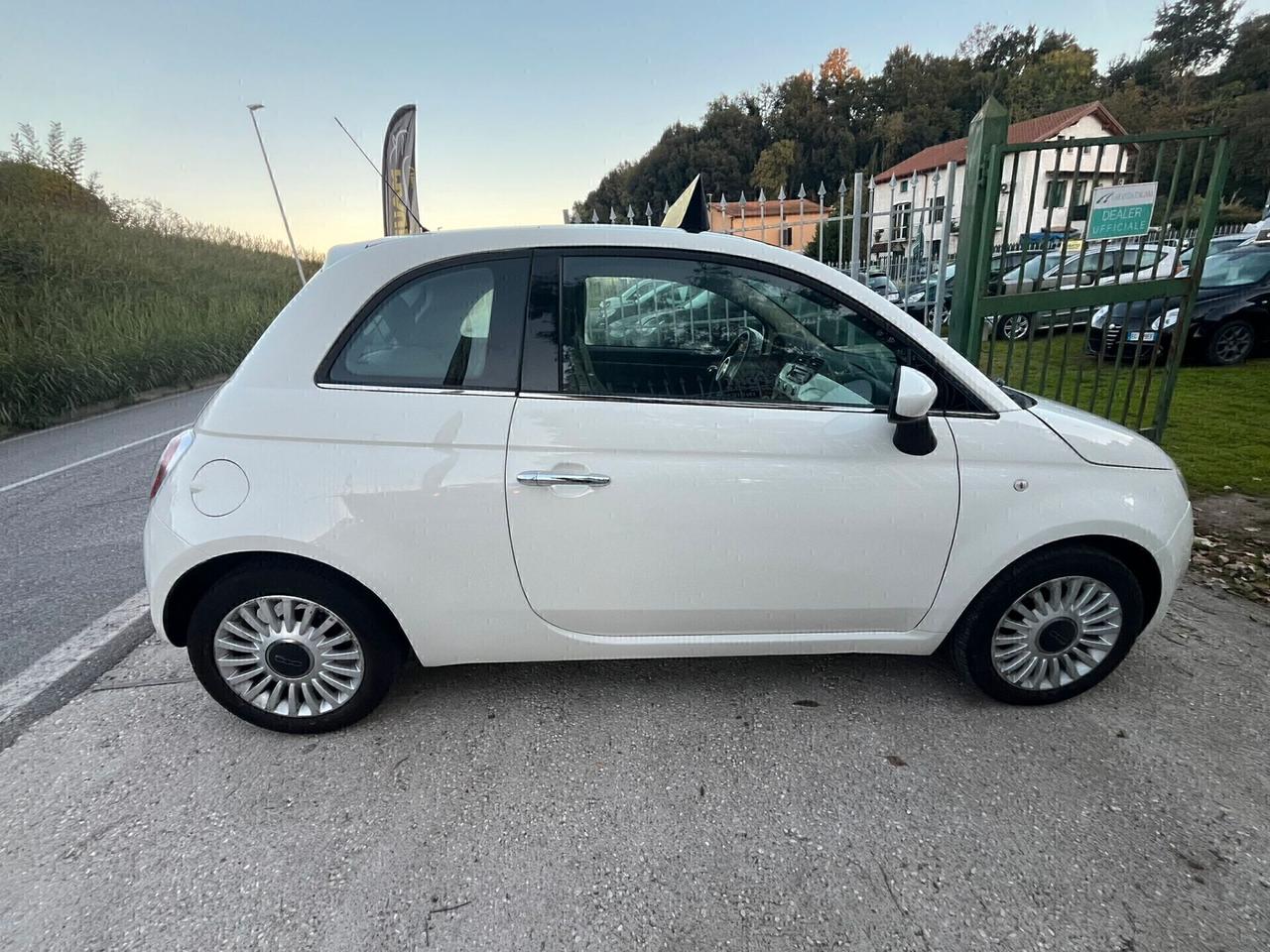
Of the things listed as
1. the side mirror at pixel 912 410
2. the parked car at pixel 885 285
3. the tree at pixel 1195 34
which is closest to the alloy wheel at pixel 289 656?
the side mirror at pixel 912 410

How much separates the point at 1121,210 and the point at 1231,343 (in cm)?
723

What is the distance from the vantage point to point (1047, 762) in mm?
2293

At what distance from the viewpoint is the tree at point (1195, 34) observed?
60.0m

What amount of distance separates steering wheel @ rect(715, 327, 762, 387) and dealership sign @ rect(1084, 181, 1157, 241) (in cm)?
306

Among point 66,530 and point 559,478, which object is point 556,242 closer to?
point 559,478

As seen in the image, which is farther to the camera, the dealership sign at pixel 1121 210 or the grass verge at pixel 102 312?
the grass verge at pixel 102 312

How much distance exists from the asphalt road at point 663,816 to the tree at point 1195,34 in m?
81.1

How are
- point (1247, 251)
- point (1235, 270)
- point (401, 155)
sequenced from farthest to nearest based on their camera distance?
1. point (401, 155)
2. point (1247, 251)
3. point (1235, 270)

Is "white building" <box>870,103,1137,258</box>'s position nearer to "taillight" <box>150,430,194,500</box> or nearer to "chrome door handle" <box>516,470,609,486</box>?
"chrome door handle" <box>516,470,609,486</box>

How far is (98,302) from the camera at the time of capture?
13289 millimetres

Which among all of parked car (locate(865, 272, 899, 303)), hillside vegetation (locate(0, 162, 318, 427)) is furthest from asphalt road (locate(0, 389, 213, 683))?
parked car (locate(865, 272, 899, 303))

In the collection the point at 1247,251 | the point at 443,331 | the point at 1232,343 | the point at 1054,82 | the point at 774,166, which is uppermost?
the point at 1054,82

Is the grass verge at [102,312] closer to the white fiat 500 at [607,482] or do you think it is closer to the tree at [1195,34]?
the white fiat 500 at [607,482]

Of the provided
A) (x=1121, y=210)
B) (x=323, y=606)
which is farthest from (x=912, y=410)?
(x=1121, y=210)
